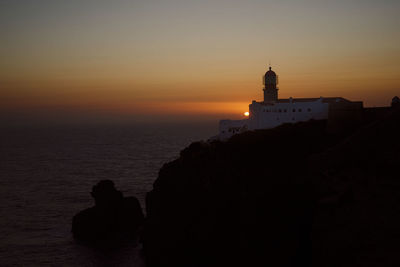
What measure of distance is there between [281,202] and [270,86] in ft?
97.3

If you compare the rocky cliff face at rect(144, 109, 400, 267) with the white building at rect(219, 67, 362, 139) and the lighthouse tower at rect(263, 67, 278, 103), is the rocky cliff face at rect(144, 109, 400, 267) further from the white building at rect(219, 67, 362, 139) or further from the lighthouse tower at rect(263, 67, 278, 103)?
the lighthouse tower at rect(263, 67, 278, 103)

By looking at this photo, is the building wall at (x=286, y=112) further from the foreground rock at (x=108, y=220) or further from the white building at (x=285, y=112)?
the foreground rock at (x=108, y=220)

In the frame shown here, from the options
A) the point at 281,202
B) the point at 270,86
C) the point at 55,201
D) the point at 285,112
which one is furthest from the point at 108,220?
the point at 270,86

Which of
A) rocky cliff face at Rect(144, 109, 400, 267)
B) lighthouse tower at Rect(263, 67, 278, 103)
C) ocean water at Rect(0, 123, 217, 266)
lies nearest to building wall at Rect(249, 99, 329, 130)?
rocky cliff face at Rect(144, 109, 400, 267)

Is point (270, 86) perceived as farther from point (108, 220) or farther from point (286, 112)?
point (108, 220)

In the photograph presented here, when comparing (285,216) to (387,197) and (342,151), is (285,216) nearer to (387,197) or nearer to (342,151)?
(387,197)

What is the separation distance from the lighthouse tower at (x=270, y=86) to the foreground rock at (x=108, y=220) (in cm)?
2186

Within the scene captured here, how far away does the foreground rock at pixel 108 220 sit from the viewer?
44.2m

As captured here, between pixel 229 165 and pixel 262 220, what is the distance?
5993mm

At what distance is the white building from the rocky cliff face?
3.97 meters

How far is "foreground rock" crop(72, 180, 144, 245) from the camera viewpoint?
4416cm

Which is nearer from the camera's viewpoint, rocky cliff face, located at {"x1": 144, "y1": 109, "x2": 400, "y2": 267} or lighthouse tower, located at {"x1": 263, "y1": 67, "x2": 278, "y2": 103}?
rocky cliff face, located at {"x1": 144, "y1": 109, "x2": 400, "y2": 267}

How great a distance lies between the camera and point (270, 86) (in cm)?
5519

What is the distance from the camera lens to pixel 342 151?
107ft
